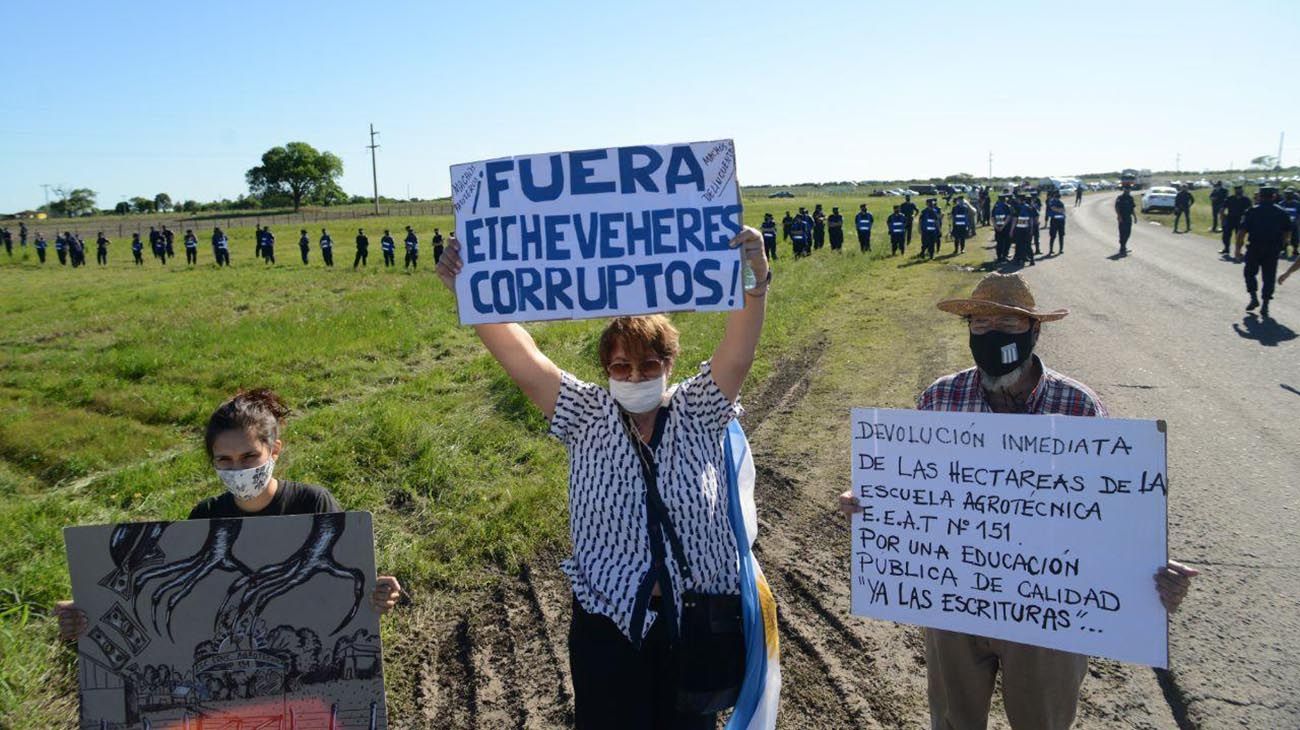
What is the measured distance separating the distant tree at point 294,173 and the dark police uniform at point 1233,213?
103 m

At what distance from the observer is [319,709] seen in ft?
8.83

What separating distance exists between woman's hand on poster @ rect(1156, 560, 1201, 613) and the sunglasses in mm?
1637

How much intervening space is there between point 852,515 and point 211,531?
2145mm

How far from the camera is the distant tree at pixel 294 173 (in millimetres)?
108125

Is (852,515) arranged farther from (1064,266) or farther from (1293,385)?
(1064,266)

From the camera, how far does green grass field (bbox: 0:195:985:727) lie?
5.63 meters

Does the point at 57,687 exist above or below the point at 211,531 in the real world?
below

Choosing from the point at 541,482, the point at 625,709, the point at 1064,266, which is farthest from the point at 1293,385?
the point at 1064,266

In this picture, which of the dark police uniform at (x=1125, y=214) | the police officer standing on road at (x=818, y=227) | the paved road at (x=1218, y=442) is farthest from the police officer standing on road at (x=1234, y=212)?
the police officer standing on road at (x=818, y=227)

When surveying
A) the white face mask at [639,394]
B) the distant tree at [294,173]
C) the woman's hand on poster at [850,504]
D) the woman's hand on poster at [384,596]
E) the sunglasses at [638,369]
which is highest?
the distant tree at [294,173]

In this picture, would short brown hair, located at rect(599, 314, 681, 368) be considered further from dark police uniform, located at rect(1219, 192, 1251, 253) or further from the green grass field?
dark police uniform, located at rect(1219, 192, 1251, 253)

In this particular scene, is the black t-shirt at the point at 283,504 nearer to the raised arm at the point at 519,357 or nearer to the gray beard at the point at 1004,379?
the raised arm at the point at 519,357

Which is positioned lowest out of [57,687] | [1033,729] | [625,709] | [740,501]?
[57,687]

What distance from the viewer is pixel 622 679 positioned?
2.67 m
